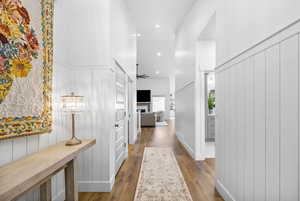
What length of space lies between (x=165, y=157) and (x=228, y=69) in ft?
8.41

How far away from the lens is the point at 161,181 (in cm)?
270

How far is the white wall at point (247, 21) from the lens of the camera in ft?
3.99

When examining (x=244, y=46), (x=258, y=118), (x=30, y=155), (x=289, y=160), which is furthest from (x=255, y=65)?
(x=30, y=155)

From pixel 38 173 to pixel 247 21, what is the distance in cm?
224

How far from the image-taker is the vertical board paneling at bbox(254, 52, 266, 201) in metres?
1.44

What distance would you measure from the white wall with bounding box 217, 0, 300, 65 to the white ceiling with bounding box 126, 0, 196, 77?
2173 mm

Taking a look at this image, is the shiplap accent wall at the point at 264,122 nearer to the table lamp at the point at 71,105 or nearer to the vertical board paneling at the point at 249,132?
the vertical board paneling at the point at 249,132

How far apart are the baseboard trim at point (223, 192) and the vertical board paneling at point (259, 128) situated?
1.88 feet

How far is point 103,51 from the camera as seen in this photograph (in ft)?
8.09

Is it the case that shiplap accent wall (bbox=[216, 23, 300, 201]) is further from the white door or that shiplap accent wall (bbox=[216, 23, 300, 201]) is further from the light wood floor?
the white door

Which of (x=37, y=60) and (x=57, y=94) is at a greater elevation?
(x=37, y=60)

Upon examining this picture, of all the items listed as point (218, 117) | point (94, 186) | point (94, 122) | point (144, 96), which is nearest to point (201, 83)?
point (218, 117)

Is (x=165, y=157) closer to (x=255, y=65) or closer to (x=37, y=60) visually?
(x=255, y=65)

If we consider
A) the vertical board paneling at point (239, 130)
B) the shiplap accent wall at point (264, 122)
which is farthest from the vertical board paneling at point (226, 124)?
the vertical board paneling at point (239, 130)
